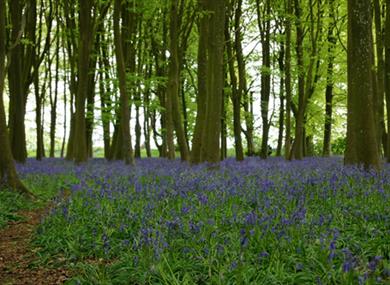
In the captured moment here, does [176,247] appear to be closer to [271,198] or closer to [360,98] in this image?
[271,198]

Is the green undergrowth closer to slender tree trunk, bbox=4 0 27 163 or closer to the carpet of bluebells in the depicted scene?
the carpet of bluebells

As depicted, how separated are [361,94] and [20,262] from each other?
375 inches

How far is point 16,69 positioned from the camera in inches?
722

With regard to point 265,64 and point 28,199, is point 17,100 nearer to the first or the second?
point 28,199

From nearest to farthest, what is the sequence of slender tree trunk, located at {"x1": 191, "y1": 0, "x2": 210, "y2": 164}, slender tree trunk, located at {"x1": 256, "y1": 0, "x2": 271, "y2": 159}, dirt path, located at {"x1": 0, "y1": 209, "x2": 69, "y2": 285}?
1. dirt path, located at {"x1": 0, "y1": 209, "x2": 69, "y2": 285}
2. slender tree trunk, located at {"x1": 191, "y1": 0, "x2": 210, "y2": 164}
3. slender tree trunk, located at {"x1": 256, "y1": 0, "x2": 271, "y2": 159}

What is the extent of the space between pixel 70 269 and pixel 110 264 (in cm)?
46

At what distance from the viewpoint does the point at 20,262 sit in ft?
18.4

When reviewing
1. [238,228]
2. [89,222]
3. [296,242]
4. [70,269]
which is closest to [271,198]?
[238,228]

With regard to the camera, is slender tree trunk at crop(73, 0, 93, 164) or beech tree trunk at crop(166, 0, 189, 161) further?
beech tree trunk at crop(166, 0, 189, 161)

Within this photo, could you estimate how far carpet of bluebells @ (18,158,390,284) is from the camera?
436cm

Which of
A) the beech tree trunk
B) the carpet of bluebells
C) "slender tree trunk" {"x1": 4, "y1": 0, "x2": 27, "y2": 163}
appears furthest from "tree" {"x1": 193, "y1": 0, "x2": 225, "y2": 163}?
"slender tree trunk" {"x1": 4, "y1": 0, "x2": 27, "y2": 163}

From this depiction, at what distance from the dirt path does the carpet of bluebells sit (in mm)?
212

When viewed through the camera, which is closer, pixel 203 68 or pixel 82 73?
pixel 203 68

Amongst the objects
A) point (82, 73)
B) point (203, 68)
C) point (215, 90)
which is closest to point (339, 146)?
point (203, 68)
